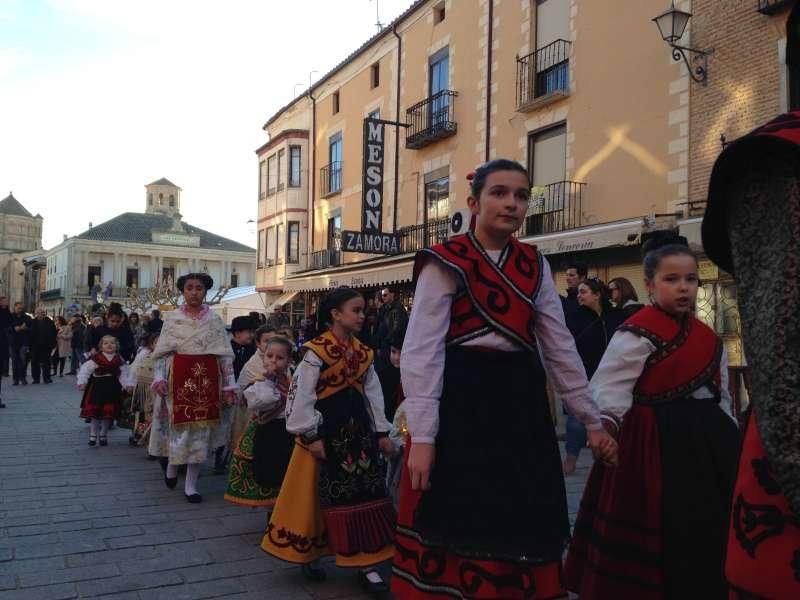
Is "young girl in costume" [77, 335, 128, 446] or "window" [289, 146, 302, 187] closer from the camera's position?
"young girl in costume" [77, 335, 128, 446]

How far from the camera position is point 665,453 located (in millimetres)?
3162

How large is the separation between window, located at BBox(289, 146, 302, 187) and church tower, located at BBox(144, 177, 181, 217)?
86.1m

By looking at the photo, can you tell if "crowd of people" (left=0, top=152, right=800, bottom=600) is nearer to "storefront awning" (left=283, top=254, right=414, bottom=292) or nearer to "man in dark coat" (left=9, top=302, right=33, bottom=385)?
"storefront awning" (left=283, top=254, right=414, bottom=292)

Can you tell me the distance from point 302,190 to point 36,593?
85.1ft

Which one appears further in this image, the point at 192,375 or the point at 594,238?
the point at 594,238

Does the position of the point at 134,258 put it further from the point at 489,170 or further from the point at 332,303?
the point at 489,170

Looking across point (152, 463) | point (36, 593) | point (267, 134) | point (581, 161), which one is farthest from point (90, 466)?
point (267, 134)

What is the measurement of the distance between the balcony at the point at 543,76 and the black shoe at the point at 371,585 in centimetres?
1273

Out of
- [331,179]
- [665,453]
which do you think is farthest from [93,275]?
[665,453]

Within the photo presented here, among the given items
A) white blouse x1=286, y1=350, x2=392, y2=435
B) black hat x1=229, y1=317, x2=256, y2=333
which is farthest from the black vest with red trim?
black hat x1=229, y1=317, x2=256, y2=333

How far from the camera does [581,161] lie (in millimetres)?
14844

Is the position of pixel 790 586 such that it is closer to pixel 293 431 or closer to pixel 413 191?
pixel 293 431

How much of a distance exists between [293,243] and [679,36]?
66.0 ft

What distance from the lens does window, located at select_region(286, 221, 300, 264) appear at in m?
29.7
